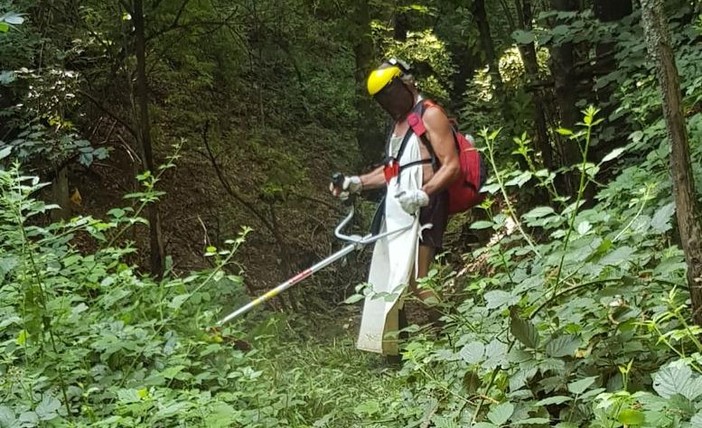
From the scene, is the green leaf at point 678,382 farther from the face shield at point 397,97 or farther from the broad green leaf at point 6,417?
the face shield at point 397,97

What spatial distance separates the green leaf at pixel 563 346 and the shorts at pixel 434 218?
2.22m

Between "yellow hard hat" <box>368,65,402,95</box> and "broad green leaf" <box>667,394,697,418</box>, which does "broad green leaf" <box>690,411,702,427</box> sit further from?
"yellow hard hat" <box>368,65,402,95</box>

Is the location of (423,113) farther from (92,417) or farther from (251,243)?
(251,243)

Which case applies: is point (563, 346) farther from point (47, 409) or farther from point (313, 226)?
point (313, 226)

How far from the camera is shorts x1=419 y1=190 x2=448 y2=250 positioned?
3.77 metres

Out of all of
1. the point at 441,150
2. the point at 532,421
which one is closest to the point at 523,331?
the point at 532,421

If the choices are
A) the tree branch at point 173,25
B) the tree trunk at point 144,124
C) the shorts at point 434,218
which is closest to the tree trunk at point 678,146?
the shorts at point 434,218

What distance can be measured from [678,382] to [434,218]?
2.59 metres

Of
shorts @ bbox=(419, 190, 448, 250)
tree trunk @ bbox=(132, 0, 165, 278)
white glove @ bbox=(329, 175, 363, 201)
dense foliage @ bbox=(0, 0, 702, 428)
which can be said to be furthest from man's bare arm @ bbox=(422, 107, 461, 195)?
tree trunk @ bbox=(132, 0, 165, 278)

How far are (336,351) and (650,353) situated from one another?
2.93 m

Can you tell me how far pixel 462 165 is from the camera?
3.74 m

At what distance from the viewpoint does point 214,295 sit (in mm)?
3834

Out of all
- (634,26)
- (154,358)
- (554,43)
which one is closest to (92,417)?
(154,358)

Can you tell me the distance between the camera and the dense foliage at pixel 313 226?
5.26 feet
